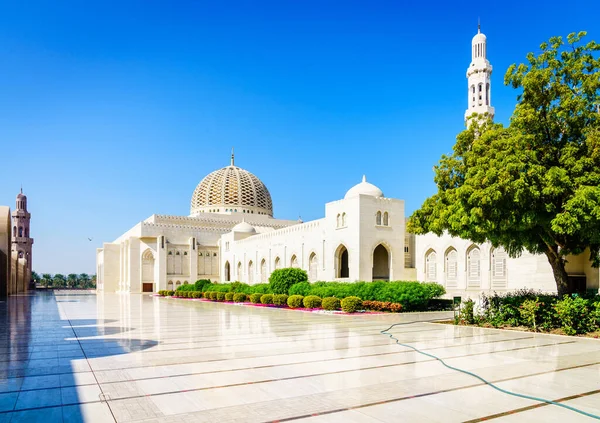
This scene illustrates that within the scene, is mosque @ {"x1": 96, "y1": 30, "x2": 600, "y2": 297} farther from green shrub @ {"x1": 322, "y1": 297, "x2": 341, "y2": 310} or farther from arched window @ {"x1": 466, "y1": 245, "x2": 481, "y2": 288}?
green shrub @ {"x1": 322, "y1": 297, "x2": 341, "y2": 310}

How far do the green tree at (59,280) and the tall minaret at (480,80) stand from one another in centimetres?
7605

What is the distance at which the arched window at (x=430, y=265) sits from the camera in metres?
28.1

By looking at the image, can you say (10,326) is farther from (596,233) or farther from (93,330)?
(596,233)

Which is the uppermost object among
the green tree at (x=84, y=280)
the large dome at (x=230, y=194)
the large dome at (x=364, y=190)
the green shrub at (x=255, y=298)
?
the large dome at (x=230, y=194)

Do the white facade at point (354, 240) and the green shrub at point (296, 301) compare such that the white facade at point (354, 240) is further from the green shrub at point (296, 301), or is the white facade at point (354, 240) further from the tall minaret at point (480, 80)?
the tall minaret at point (480, 80)

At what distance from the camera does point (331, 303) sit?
63.3 feet

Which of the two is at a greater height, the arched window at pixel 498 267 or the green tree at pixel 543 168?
the green tree at pixel 543 168

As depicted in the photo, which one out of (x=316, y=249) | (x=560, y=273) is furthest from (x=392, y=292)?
(x=316, y=249)

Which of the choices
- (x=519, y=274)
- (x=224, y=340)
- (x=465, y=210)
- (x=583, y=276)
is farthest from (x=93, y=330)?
(x=583, y=276)

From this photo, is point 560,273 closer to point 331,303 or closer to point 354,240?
point 331,303

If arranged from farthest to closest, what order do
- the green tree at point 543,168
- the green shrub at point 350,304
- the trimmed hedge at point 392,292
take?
the trimmed hedge at point 392,292 < the green shrub at point 350,304 < the green tree at point 543,168

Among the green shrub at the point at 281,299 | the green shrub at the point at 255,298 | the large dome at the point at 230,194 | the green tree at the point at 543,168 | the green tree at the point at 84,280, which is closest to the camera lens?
the green tree at the point at 543,168

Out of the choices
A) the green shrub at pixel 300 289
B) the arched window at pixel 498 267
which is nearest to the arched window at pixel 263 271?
the green shrub at pixel 300 289

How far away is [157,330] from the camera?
42.3 ft
